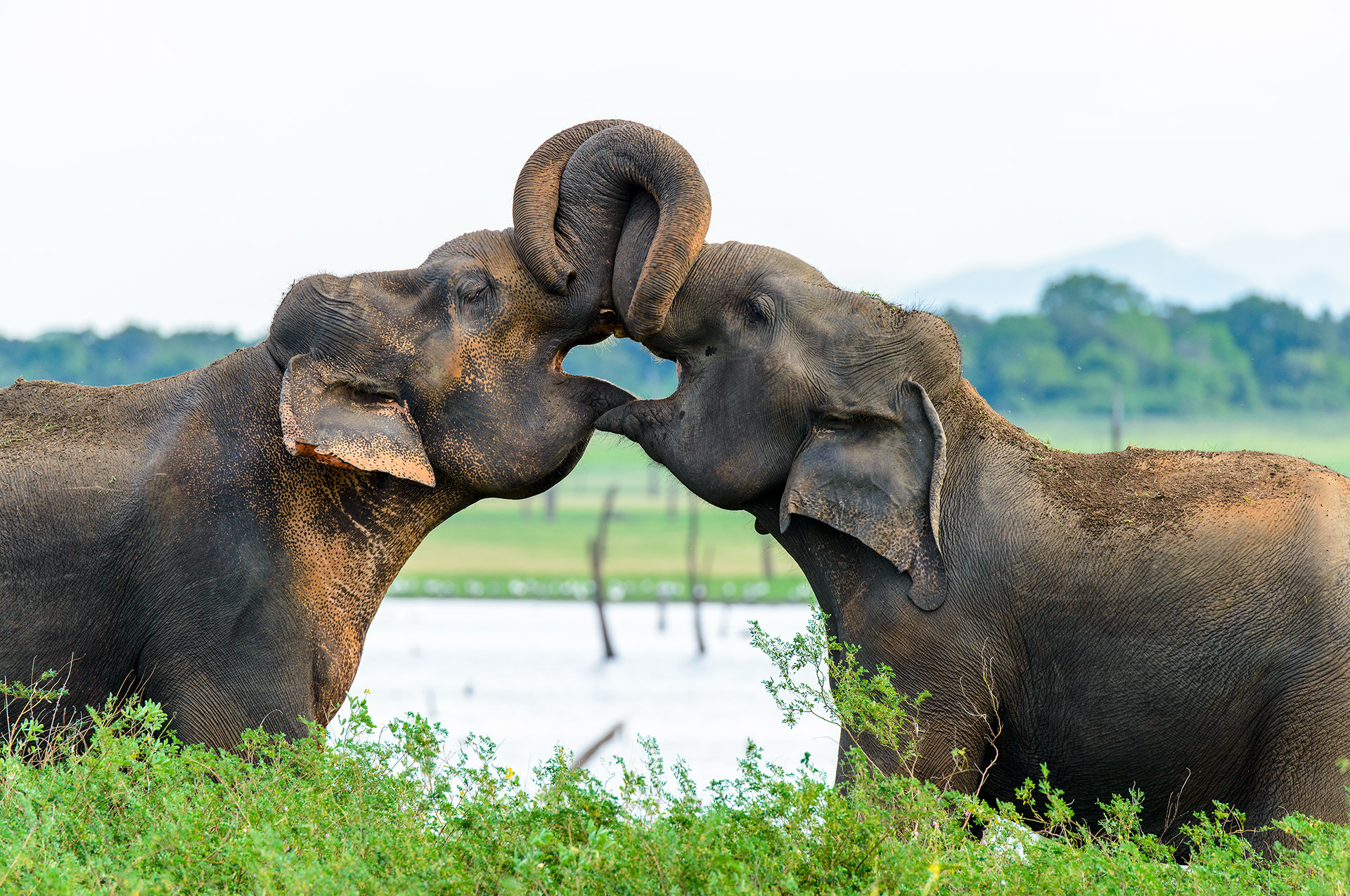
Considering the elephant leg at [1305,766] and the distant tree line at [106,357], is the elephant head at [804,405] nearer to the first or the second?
the elephant leg at [1305,766]

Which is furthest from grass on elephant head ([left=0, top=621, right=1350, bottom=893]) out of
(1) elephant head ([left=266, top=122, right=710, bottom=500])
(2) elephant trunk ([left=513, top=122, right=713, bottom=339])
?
(2) elephant trunk ([left=513, top=122, right=713, bottom=339])

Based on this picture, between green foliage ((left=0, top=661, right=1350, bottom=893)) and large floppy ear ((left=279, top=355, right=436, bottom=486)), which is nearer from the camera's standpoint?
green foliage ((left=0, top=661, right=1350, bottom=893))

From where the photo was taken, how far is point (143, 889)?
10.2 feet

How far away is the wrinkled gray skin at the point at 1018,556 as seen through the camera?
4.22 metres

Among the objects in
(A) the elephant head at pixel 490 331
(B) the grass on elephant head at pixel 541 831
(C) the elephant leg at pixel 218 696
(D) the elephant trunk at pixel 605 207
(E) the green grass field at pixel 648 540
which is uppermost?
(D) the elephant trunk at pixel 605 207

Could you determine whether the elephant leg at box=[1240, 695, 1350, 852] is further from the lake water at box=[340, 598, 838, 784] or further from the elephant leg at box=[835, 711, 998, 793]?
the lake water at box=[340, 598, 838, 784]

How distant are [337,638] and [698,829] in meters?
2.27

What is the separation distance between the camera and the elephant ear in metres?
4.47

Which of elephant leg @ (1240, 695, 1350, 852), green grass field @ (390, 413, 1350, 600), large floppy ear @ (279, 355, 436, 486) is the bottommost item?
green grass field @ (390, 413, 1350, 600)

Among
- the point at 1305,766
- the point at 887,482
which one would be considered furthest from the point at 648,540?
the point at 1305,766

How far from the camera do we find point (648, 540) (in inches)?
2293

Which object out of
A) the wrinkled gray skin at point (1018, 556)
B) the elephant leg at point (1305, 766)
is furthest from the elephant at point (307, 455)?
the elephant leg at point (1305, 766)

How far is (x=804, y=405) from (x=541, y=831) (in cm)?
188

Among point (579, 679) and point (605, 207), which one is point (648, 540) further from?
point (605, 207)
